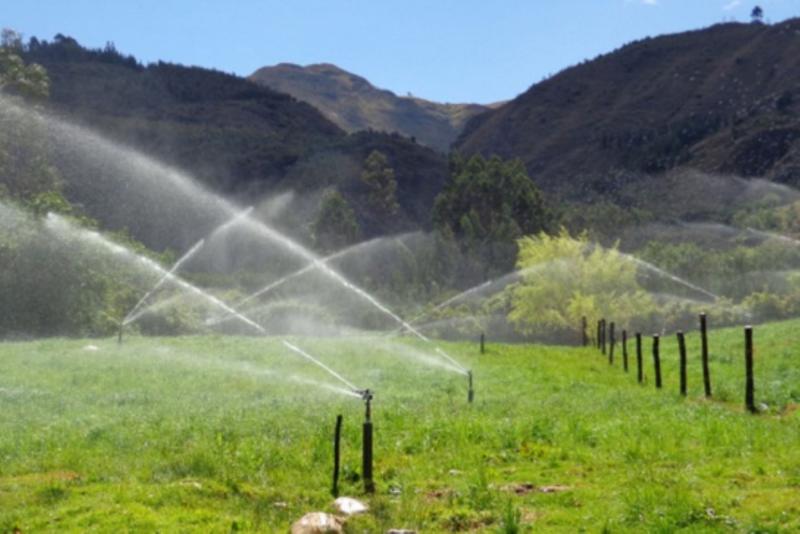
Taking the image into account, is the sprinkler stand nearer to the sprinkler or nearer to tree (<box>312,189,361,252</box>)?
the sprinkler

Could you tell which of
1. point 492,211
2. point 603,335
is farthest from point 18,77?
point 603,335

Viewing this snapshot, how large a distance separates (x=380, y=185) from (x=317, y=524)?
541ft

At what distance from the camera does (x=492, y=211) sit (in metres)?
126

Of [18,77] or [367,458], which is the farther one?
[18,77]

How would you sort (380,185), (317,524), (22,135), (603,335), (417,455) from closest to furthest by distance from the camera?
(317,524), (417,455), (603,335), (22,135), (380,185)

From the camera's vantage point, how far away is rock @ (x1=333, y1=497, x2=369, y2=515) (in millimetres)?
13617

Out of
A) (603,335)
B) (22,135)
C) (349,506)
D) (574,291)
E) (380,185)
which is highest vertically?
(380,185)

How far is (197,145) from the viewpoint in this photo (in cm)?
19712

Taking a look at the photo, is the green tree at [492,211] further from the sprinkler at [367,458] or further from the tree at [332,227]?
the sprinkler at [367,458]

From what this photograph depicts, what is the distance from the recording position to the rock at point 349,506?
13.6 metres

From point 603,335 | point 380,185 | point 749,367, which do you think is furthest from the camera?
point 380,185

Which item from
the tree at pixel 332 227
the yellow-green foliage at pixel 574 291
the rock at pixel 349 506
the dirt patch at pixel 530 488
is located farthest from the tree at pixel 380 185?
the rock at pixel 349 506

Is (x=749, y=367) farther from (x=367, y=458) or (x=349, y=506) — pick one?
(x=349, y=506)

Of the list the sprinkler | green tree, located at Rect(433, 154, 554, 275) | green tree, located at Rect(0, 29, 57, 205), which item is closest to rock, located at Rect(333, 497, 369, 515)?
the sprinkler
